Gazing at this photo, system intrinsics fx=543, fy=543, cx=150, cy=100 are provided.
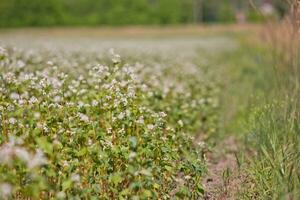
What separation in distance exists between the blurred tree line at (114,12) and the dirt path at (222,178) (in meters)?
45.2

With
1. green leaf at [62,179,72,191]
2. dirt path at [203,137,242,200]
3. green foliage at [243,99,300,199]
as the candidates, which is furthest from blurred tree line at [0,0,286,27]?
green leaf at [62,179,72,191]

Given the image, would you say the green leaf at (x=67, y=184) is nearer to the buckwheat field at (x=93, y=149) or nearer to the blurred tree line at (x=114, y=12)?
the buckwheat field at (x=93, y=149)

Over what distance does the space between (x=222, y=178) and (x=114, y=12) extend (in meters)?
52.4

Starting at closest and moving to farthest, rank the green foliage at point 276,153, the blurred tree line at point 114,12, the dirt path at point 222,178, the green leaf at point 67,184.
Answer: the green leaf at point 67,184 → the green foliage at point 276,153 → the dirt path at point 222,178 → the blurred tree line at point 114,12

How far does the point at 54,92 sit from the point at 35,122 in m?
0.51

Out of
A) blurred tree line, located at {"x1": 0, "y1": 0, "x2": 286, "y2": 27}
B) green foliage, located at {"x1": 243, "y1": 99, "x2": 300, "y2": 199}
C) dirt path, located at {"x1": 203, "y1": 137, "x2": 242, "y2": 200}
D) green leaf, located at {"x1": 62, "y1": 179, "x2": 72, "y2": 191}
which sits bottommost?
A: blurred tree line, located at {"x1": 0, "y1": 0, "x2": 286, "y2": 27}

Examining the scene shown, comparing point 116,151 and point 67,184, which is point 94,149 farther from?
point 67,184

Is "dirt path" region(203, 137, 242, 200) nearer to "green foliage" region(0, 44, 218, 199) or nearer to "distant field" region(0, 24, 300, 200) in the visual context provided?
"distant field" region(0, 24, 300, 200)

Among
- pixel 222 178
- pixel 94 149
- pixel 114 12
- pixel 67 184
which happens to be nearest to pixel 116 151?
pixel 94 149

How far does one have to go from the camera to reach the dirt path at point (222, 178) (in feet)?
14.6

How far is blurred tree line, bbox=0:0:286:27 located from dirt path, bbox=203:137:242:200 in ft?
148

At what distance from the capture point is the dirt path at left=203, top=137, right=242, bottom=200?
4465 millimetres

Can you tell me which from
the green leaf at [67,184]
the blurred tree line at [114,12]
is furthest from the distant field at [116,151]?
the blurred tree line at [114,12]

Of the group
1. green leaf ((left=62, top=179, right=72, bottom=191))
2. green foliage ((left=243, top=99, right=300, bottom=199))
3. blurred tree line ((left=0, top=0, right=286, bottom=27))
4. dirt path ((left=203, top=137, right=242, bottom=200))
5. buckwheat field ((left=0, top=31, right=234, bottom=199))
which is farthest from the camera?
blurred tree line ((left=0, top=0, right=286, bottom=27))
